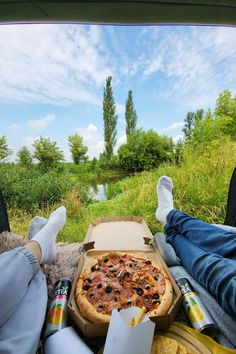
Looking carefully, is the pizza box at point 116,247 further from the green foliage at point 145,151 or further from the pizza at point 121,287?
the green foliage at point 145,151

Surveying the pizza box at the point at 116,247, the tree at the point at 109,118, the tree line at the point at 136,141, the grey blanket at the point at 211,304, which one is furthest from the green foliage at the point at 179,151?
the grey blanket at the point at 211,304

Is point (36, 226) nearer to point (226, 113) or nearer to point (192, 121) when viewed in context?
point (192, 121)

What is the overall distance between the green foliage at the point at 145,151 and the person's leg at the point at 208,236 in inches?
47.7

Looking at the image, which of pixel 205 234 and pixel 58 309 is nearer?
pixel 58 309

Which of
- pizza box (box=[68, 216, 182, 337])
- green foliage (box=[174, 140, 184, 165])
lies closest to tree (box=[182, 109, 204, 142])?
green foliage (box=[174, 140, 184, 165])

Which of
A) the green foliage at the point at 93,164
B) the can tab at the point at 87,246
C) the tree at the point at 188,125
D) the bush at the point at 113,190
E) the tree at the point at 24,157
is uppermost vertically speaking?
the tree at the point at 188,125

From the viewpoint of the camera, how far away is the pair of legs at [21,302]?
67cm

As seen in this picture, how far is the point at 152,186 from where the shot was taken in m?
2.28

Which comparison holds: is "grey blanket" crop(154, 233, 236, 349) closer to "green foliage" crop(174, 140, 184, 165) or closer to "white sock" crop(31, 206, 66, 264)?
"white sock" crop(31, 206, 66, 264)

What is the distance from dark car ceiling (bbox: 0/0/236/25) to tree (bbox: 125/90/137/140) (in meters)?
0.68

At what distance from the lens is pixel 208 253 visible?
1013 mm

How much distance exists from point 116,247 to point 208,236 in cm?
50

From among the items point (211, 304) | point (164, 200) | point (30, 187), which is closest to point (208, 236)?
point (211, 304)

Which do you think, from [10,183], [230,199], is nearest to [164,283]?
[230,199]
